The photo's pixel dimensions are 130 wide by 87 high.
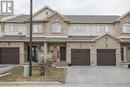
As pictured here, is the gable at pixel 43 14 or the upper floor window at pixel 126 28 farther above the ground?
the gable at pixel 43 14

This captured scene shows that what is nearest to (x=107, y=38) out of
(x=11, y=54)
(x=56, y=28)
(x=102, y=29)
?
(x=102, y=29)

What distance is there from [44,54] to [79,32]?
6764mm

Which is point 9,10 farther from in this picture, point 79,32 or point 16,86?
point 16,86

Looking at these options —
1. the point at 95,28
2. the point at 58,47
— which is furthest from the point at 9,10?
Result: the point at 95,28

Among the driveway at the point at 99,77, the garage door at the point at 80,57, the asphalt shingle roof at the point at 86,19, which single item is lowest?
the driveway at the point at 99,77

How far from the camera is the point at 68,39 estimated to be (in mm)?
37719

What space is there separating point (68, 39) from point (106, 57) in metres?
6.05

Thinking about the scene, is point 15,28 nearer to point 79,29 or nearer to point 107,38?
point 79,29

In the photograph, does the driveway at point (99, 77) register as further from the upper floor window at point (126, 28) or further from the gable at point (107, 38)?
the upper floor window at point (126, 28)

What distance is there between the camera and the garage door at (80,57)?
122 feet

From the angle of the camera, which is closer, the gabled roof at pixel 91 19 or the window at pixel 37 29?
the window at pixel 37 29

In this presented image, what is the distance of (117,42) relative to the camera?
36.9 metres

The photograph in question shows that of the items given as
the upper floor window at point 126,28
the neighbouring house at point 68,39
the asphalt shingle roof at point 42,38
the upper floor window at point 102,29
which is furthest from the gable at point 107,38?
the upper floor window at point 102,29

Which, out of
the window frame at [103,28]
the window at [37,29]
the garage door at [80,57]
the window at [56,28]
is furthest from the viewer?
the window frame at [103,28]
